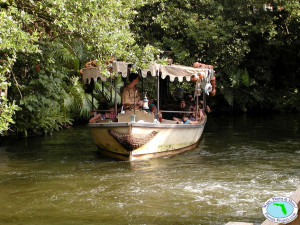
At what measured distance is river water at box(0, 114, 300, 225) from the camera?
6391 millimetres

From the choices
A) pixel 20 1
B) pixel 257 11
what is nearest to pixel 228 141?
pixel 20 1

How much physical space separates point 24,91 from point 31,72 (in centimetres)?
65

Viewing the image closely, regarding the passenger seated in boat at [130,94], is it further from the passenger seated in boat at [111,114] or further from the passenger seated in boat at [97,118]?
the passenger seated in boat at [97,118]

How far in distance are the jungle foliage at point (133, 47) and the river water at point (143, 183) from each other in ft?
4.60

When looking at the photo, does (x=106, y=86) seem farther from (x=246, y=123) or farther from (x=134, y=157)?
(x=134, y=157)

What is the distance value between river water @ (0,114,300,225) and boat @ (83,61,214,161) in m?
0.31

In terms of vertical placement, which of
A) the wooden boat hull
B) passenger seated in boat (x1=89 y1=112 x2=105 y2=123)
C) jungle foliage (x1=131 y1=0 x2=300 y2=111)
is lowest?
the wooden boat hull

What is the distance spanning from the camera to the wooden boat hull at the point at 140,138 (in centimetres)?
970

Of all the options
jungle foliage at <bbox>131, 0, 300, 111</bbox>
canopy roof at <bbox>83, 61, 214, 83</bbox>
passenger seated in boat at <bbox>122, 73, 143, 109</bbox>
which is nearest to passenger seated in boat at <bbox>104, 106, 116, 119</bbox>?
passenger seated in boat at <bbox>122, 73, 143, 109</bbox>

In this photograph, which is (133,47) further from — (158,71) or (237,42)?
(237,42)

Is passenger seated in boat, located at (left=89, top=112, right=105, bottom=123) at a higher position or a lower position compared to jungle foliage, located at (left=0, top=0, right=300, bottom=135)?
lower

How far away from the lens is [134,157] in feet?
33.4

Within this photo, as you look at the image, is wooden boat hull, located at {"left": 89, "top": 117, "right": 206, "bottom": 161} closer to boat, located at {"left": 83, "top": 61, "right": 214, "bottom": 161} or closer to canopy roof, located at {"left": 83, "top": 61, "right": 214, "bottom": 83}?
boat, located at {"left": 83, "top": 61, "right": 214, "bottom": 161}

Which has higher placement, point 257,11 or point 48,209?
point 257,11
